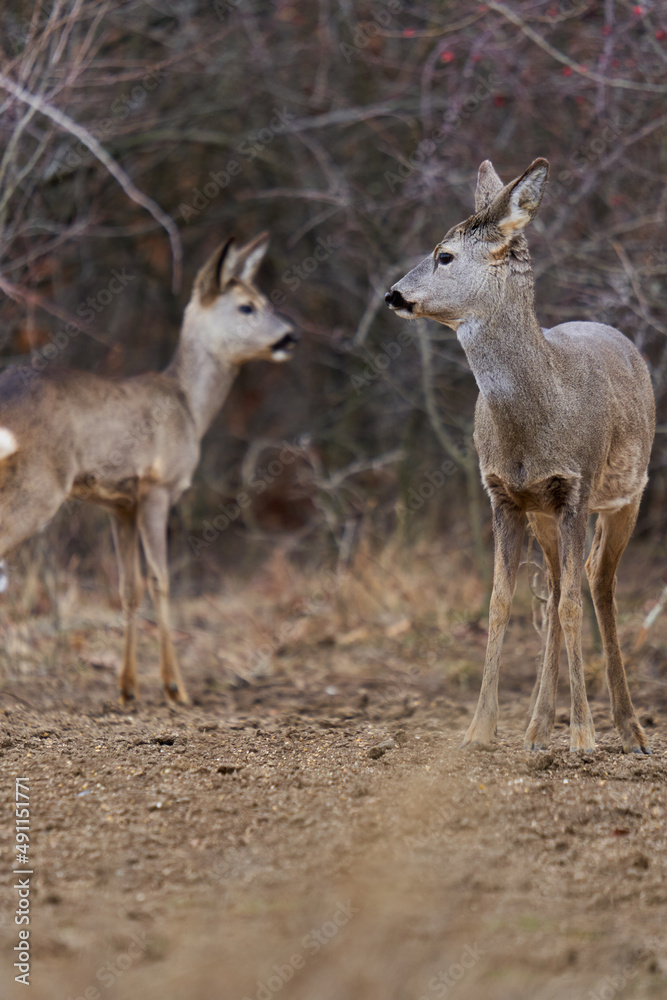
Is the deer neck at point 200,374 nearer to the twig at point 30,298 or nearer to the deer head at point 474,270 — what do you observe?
the twig at point 30,298

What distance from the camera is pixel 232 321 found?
859 cm

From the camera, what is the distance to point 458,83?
31.1 ft

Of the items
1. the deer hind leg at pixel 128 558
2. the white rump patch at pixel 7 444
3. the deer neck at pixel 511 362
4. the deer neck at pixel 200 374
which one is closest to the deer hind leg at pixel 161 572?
the deer hind leg at pixel 128 558

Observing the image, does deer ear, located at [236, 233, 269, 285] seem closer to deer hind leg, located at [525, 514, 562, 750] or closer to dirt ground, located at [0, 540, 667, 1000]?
dirt ground, located at [0, 540, 667, 1000]

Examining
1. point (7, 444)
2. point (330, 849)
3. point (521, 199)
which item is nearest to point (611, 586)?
point (521, 199)

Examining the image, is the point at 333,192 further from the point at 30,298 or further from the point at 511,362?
the point at 511,362

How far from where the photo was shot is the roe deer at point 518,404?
487cm

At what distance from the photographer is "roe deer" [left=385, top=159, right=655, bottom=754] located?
487cm

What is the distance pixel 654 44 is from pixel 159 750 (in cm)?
521

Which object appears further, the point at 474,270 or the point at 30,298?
the point at 30,298

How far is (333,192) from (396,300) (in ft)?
15.5

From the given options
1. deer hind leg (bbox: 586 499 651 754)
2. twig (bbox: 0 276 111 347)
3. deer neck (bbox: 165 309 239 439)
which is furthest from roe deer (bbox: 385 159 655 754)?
deer neck (bbox: 165 309 239 439)

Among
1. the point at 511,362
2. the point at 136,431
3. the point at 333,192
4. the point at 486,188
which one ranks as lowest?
the point at 511,362

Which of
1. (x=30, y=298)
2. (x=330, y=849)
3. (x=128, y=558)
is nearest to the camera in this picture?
(x=330, y=849)
